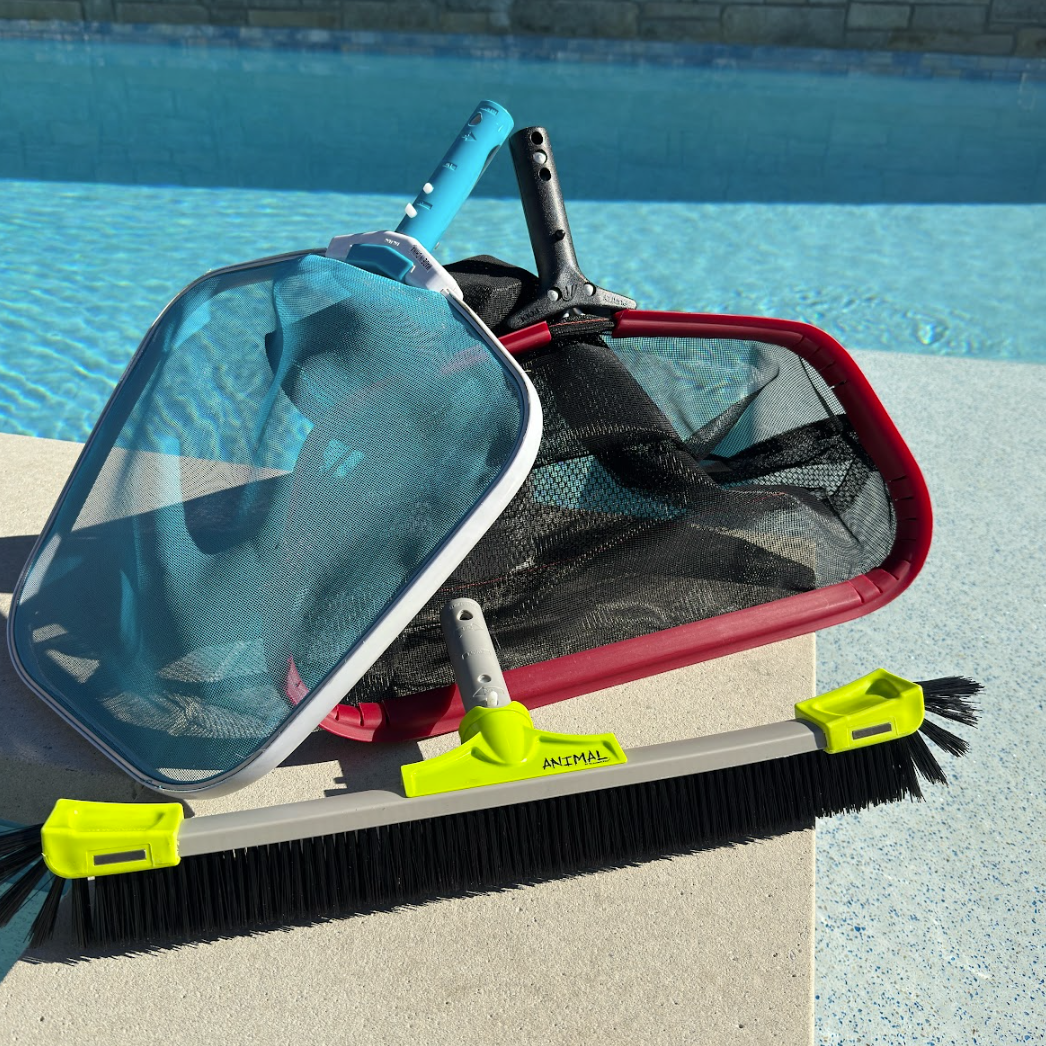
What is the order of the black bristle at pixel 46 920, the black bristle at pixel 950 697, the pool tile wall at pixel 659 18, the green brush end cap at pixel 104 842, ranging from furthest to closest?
the pool tile wall at pixel 659 18 → the black bristle at pixel 950 697 → the black bristle at pixel 46 920 → the green brush end cap at pixel 104 842

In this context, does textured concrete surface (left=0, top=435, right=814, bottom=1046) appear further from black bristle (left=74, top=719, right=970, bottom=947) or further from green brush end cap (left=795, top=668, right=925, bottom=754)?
green brush end cap (left=795, top=668, right=925, bottom=754)

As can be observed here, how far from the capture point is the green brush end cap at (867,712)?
137 cm

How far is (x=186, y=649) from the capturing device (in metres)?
1.39

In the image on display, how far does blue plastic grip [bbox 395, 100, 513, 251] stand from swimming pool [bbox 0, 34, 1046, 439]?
90.4 inches

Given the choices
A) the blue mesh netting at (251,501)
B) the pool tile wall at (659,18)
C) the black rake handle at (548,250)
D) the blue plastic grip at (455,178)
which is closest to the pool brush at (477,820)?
the blue mesh netting at (251,501)

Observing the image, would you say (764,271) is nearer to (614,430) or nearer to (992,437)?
(992,437)

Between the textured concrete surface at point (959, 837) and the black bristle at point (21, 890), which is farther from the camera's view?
the textured concrete surface at point (959, 837)

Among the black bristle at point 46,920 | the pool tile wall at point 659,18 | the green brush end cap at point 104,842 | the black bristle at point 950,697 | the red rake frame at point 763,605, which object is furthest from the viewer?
the pool tile wall at point 659,18

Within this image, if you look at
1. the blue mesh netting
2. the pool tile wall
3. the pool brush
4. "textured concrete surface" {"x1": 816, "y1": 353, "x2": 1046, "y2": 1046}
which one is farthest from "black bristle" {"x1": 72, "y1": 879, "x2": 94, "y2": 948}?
the pool tile wall

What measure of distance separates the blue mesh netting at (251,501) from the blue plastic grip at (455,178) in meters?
0.25

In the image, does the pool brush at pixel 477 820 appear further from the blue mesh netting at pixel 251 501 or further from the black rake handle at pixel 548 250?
the black rake handle at pixel 548 250

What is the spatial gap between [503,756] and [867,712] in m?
0.49

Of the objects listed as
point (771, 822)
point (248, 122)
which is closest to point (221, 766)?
point (771, 822)

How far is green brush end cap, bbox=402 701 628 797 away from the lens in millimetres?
1264
